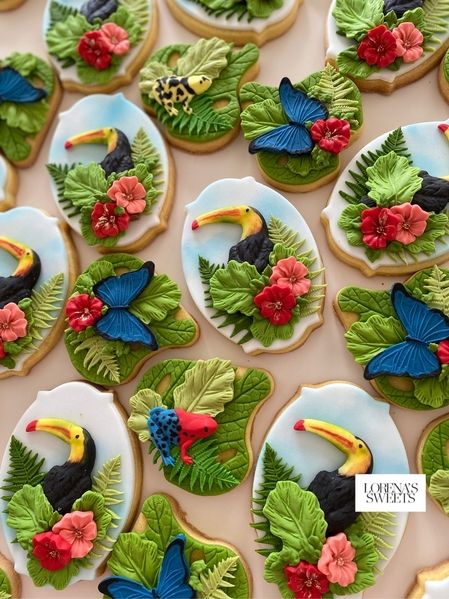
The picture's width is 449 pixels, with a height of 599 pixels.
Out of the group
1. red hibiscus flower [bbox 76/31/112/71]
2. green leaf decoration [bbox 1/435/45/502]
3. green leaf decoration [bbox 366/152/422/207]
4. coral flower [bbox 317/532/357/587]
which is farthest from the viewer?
red hibiscus flower [bbox 76/31/112/71]

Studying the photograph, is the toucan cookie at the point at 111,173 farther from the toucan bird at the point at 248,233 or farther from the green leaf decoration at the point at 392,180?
the green leaf decoration at the point at 392,180

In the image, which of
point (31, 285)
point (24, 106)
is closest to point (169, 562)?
point (31, 285)

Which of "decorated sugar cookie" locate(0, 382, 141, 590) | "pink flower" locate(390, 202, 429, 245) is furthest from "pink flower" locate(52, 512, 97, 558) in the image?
"pink flower" locate(390, 202, 429, 245)

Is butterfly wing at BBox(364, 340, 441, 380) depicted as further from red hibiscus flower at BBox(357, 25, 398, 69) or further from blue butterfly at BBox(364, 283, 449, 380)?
red hibiscus flower at BBox(357, 25, 398, 69)

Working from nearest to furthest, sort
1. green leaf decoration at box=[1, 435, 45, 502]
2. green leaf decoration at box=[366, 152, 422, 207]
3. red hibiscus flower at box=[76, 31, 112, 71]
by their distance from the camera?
green leaf decoration at box=[366, 152, 422, 207], green leaf decoration at box=[1, 435, 45, 502], red hibiscus flower at box=[76, 31, 112, 71]

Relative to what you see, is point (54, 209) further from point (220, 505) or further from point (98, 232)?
point (220, 505)

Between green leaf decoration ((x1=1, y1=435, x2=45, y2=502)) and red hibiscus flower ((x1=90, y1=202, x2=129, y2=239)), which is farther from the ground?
red hibiscus flower ((x1=90, y1=202, x2=129, y2=239))

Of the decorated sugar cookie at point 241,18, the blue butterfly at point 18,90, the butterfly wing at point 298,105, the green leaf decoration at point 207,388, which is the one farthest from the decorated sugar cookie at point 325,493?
the blue butterfly at point 18,90
